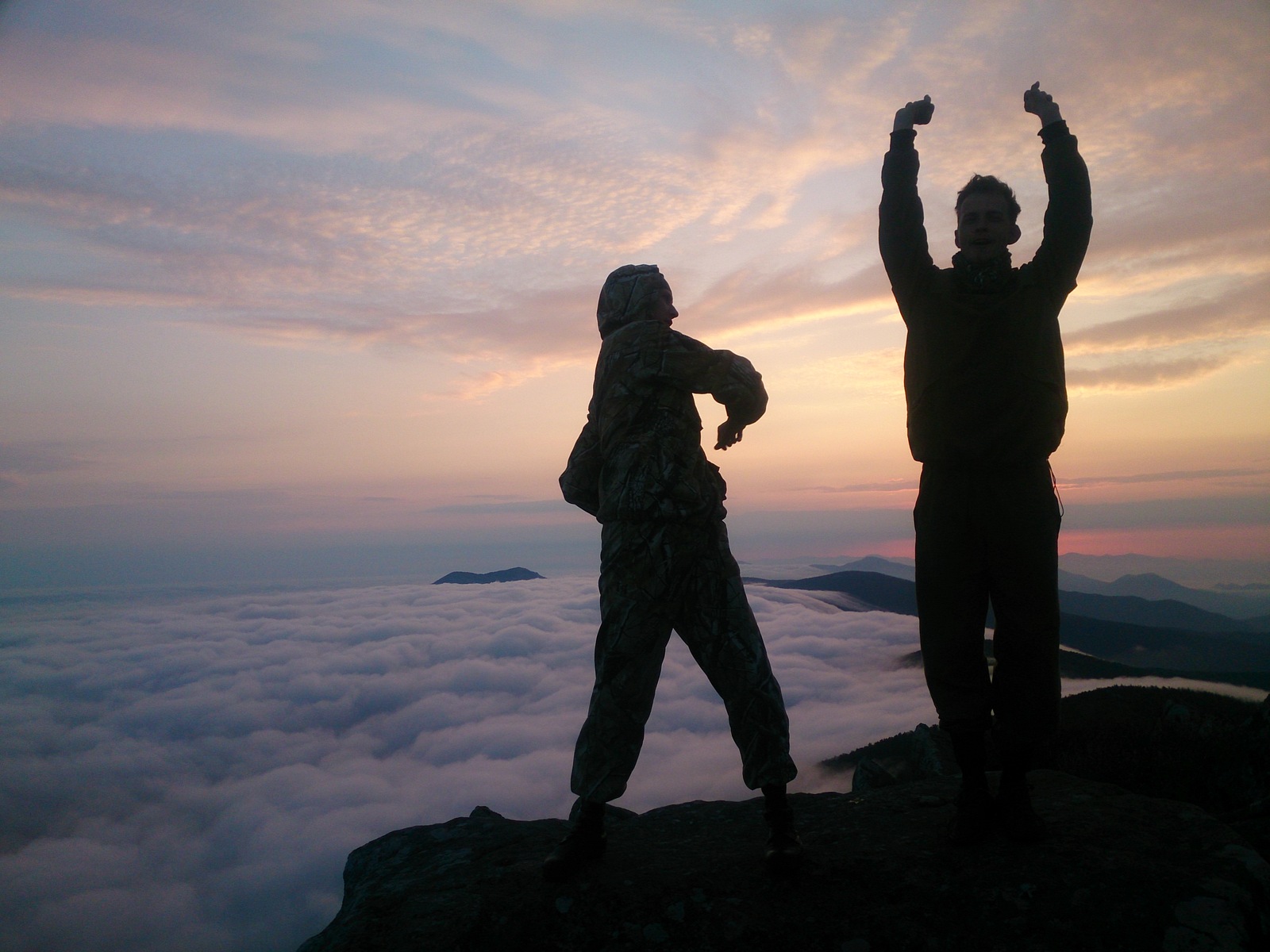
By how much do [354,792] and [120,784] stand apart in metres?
45.5

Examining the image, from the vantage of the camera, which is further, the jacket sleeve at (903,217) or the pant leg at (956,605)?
the jacket sleeve at (903,217)

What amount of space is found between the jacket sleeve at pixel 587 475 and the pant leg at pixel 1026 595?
6.83 feet

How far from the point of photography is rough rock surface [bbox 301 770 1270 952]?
2.61 m

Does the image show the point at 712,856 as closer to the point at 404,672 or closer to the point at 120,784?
the point at 404,672

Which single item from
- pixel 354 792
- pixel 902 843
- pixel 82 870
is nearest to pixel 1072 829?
pixel 902 843

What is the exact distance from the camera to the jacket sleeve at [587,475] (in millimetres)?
3865

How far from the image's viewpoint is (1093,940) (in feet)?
8.30

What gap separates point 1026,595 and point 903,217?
1.98m

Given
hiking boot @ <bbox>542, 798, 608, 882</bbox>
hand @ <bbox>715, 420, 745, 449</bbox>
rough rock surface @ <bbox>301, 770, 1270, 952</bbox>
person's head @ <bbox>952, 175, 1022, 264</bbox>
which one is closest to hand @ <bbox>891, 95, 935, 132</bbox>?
person's head @ <bbox>952, 175, 1022, 264</bbox>

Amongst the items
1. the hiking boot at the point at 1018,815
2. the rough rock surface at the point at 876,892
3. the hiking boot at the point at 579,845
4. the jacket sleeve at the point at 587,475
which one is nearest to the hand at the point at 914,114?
the jacket sleeve at the point at 587,475

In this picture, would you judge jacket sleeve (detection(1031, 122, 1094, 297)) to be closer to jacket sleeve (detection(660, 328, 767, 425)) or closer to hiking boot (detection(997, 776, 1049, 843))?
jacket sleeve (detection(660, 328, 767, 425))

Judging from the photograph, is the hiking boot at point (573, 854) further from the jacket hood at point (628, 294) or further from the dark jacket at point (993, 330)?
the jacket hood at point (628, 294)

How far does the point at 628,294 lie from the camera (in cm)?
382

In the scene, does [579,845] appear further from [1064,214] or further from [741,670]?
[1064,214]
